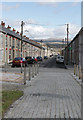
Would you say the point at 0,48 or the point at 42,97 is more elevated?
the point at 0,48

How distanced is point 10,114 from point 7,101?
146 cm

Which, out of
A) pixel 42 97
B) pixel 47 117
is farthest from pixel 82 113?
pixel 42 97

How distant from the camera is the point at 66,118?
5711 millimetres

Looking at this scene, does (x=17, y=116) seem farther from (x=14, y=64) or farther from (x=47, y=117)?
(x=14, y=64)

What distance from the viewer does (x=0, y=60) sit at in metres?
35.5

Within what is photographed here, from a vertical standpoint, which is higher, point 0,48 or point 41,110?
point 0,48

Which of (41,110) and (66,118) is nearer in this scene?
(66,118)

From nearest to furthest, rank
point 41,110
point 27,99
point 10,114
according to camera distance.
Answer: point 10,114, point 41,110, point 27,99

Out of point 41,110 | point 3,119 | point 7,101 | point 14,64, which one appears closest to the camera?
point 3,119

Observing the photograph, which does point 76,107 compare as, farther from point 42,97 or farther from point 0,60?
point 0,60

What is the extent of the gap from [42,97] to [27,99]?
0.72m

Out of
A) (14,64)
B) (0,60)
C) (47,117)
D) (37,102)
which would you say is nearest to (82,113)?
(47,117)

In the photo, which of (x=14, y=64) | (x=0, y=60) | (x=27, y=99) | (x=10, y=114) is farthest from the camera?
(x=0, y=60)

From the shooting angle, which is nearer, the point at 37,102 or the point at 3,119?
the point at 3,119
